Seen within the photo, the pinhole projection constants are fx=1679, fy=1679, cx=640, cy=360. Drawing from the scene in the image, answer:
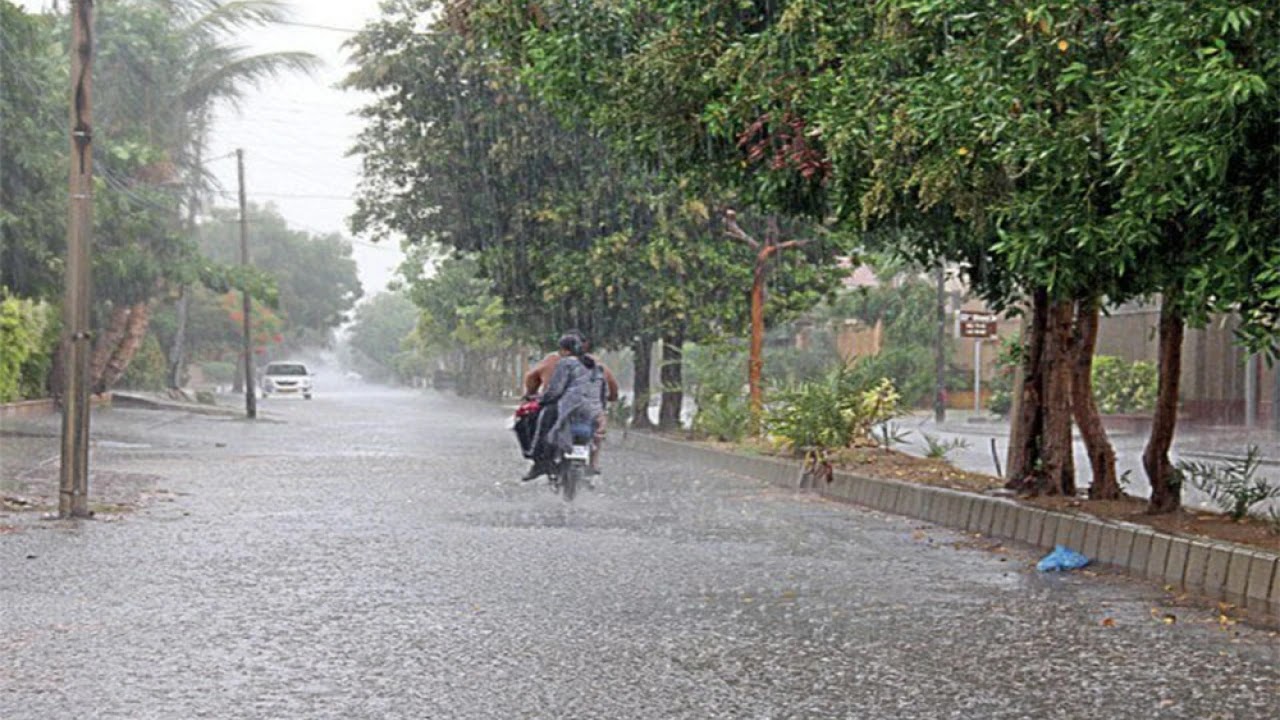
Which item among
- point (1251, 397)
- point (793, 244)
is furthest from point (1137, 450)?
point (793, 244)

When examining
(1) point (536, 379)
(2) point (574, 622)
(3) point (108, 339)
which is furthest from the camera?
(3) point (108, 339)

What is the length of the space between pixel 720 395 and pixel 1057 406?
12910mm

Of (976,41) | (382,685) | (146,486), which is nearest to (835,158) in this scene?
(976,41)

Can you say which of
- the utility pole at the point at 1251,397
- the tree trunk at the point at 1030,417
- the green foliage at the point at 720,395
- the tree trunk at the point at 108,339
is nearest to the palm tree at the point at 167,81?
the tree trunk at the point at 108,339

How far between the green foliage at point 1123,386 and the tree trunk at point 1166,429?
23.4m

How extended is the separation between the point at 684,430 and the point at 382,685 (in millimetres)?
24985

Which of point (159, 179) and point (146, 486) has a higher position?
point (159, 179)

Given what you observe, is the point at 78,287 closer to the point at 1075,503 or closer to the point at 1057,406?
the point at 1057,406

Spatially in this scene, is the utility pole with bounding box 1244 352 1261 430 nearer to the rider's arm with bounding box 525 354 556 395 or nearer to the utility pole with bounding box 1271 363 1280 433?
the utility pole with bounding box 1271 363 1280 433

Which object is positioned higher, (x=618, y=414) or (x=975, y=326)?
(x=975, y=326)

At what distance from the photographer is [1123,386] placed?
36.0 m

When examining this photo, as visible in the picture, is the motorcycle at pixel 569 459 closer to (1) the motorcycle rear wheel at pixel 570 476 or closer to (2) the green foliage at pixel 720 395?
(1) the motorcycle rear wheel at pixel 570 476

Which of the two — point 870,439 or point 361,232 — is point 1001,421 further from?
point 870,439

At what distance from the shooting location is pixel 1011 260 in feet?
35.5
